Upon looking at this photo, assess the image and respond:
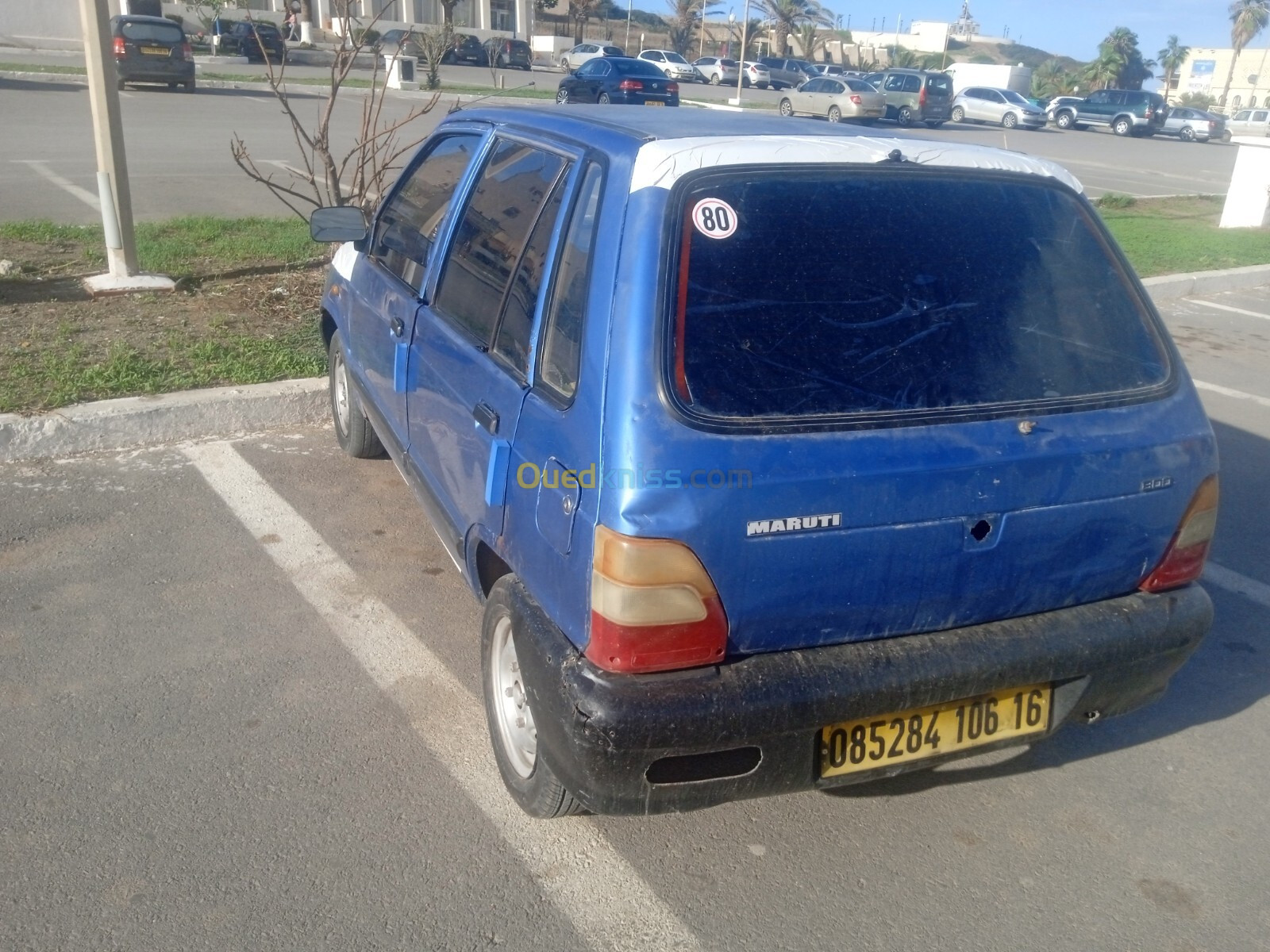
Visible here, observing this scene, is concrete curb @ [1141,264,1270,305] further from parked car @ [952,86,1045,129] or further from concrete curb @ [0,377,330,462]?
parked car @ [952,86,1045,129]

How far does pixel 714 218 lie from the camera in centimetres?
244

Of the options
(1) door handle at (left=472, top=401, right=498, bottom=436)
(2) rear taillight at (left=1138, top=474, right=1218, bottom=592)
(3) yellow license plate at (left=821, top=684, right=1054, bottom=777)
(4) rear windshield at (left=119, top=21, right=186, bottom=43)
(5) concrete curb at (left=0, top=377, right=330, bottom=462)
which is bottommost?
(5) concrete curb at (left=0, top=377, right=330, bottom=462)

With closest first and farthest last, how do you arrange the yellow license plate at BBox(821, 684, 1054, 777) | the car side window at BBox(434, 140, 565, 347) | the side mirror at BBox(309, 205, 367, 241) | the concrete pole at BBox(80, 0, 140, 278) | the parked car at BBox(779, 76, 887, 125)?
the yellow license plate at BBox(821, 684, 1054, 777) < the car side window at BBox(434, 140, 565, 347) < the side mirror at BBox(309, 205, 367, 241) < the concrete pole at BBox(80, 0, 140, 278) < the parked car at BBox(779, 76, 887, 125)

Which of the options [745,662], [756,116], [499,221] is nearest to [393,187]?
[499,221]

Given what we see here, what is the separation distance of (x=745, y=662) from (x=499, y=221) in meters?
1.52

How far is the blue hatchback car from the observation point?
2.33 m

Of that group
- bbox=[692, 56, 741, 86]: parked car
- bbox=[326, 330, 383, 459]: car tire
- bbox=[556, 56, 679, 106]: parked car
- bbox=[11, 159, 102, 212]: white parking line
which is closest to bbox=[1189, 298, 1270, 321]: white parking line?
bbox=[326, 330, 383, 459]: car tire

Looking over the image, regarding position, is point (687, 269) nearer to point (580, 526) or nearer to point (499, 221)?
point (580, 526)

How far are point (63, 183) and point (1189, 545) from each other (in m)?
12.0

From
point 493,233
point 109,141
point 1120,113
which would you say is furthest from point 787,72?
point 493,233

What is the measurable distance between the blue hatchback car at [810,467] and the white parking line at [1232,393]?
4.74m

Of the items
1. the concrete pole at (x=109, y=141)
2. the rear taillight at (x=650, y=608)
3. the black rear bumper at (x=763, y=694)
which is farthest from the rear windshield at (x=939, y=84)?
the rear taillight at (x=650, y=608)

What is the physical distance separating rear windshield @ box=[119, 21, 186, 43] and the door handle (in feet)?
84.4

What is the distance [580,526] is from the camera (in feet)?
7.79
